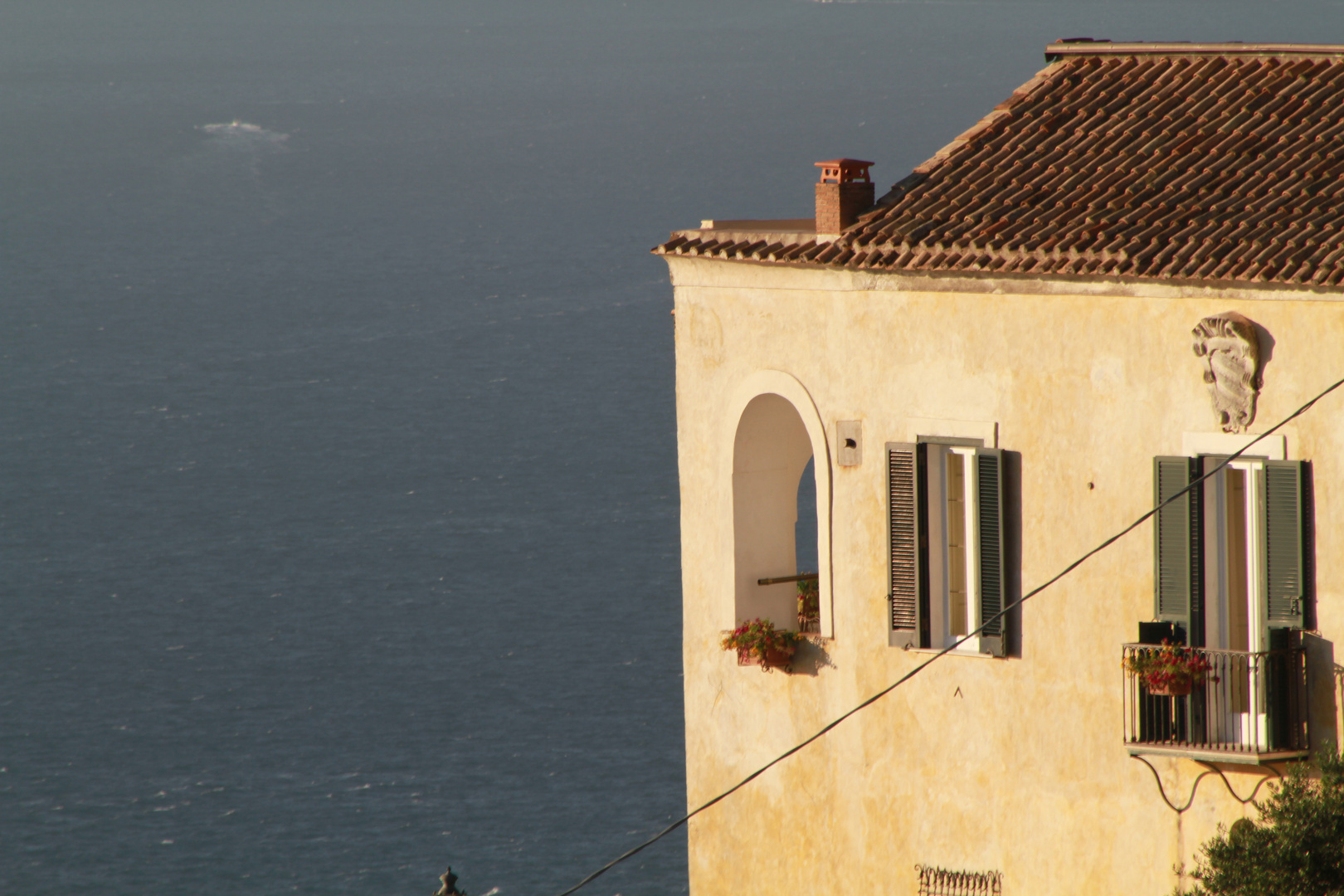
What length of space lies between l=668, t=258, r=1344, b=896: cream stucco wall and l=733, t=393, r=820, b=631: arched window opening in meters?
0.16

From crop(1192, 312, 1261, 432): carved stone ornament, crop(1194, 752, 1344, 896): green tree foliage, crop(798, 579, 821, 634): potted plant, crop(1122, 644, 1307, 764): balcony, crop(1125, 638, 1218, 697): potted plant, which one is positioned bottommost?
crop(1194, 752, 1344, 896): green tree foliage

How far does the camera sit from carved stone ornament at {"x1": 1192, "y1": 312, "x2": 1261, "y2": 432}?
1498 centimetres

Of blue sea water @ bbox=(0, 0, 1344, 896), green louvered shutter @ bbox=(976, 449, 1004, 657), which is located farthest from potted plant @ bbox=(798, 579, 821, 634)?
blue sea water @ bbox=(0, 0, 1344, 896)

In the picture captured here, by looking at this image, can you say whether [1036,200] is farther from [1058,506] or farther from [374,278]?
[374,278]

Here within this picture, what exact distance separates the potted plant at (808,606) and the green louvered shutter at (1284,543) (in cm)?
513

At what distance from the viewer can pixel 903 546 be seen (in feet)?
57.5

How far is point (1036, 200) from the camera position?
693 inches

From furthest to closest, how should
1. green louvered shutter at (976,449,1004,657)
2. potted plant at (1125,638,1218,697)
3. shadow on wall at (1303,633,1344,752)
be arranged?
green louvered shutter at (976,449,1004,657) → potted plant at (1125,638,1218,697) → shadow on wall at (1303,633,1344,752)

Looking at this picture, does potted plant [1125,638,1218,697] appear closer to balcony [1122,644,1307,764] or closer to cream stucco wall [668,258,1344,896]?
balcony [1122,644,1307,764]

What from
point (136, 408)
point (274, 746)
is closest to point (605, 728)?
point (274, 746)

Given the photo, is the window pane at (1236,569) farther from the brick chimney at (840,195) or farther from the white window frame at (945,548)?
the brick chimney at (840,195)

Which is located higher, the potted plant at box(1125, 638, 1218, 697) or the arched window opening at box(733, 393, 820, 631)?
the arched window opening at box(733, 393, 820, 631)

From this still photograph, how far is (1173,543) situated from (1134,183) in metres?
3.50

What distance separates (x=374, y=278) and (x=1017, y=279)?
163139 mm
